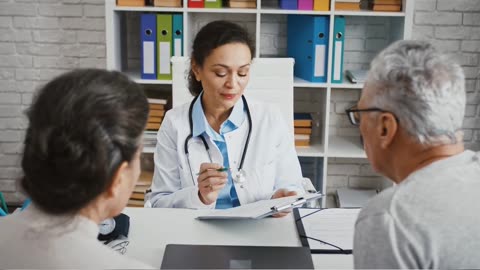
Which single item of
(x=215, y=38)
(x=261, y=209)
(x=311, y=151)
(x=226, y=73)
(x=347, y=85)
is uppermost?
(x=215, y=38)

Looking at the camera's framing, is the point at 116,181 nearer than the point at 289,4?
Yes

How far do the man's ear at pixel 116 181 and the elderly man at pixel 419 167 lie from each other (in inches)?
16.8

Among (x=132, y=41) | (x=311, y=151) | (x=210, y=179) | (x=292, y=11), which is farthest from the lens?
(x=132, y=41)

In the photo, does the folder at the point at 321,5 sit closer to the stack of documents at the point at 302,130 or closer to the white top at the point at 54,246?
the stack of documents at the point at 302,130

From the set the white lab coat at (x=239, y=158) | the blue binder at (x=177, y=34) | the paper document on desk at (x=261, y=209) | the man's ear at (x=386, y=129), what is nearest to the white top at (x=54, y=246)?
the man's ear at (x=386, y=129)

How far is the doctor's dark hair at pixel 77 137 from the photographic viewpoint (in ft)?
3.09

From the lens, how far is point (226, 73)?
201cm

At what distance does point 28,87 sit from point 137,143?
8.39 ft

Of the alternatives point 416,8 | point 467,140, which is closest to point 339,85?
point 416,8

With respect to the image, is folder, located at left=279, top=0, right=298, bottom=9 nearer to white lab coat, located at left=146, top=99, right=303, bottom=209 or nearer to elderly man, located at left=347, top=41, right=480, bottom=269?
white lab coat, located at left=146, top=99, right=303, bottom=209

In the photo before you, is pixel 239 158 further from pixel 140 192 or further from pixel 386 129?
pixel 140 192

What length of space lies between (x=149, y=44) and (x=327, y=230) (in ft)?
5.37

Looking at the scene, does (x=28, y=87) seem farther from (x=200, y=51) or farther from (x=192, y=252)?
(x=192, y=252)

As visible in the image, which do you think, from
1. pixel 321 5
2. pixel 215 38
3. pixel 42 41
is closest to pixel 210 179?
pixel 215 38
